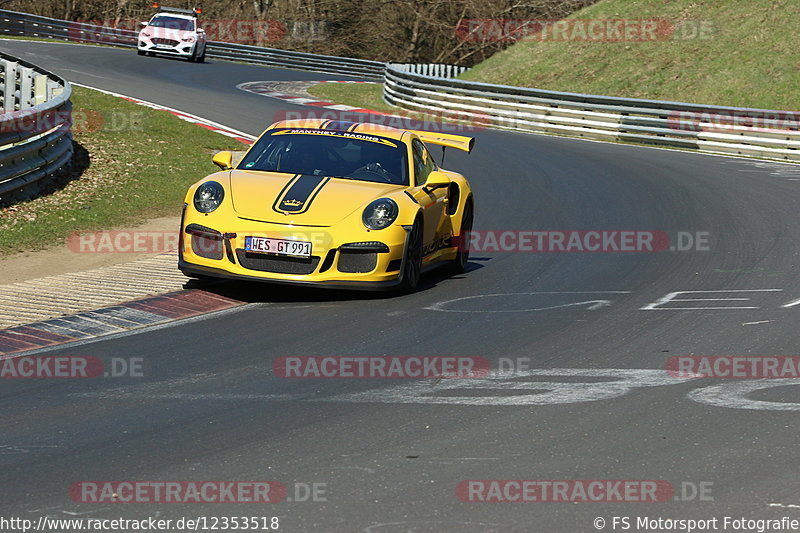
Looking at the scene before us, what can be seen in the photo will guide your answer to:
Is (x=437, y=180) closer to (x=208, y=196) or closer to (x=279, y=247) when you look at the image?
(x=279, y=247)

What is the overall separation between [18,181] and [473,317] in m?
6.59

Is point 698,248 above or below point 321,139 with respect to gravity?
below

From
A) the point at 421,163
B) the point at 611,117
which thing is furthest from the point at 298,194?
the point at 611,117

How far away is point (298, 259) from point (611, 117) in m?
18.8

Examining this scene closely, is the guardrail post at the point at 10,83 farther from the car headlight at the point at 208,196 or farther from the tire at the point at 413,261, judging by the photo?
the tire at the point at 413,261

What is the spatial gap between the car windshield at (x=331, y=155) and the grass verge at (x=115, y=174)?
273cm

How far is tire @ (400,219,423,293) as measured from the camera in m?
10.0

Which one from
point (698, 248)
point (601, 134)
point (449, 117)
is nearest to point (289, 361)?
point (698, 248)

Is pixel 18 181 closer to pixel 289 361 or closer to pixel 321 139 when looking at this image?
pixel 321 139

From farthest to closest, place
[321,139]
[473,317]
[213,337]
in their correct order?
[321,139] < [473,317] < [213,337]

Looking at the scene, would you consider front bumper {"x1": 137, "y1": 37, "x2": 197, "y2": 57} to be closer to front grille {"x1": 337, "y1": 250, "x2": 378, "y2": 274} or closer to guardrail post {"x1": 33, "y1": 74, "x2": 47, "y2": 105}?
guardrail post {"x1": 33, "y1": 74, "x2": 47, "y2": 105}

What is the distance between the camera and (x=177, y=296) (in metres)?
9.77

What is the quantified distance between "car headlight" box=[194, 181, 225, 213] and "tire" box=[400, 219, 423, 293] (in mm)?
1555

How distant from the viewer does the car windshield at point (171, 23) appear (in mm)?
40469
